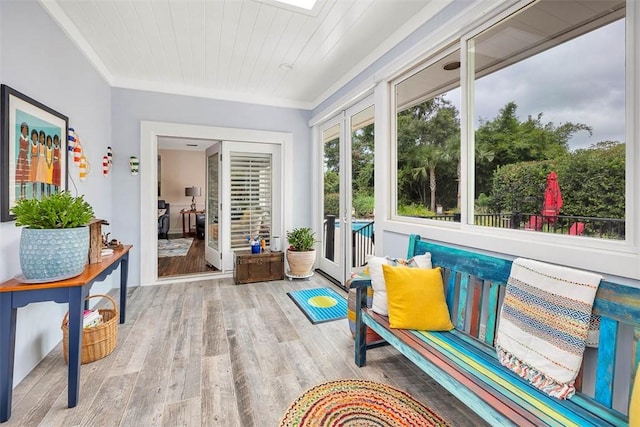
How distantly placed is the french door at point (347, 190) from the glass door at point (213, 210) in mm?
1515

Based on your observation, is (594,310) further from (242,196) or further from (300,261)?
(242,196)

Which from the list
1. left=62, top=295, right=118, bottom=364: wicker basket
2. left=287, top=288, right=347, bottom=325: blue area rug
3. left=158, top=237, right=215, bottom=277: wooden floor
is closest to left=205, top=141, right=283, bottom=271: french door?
left=158, top=237, right=215, bottom=277: wooden floor

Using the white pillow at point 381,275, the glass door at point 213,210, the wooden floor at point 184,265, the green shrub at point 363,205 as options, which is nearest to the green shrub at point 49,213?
the white pillow at point 381,275

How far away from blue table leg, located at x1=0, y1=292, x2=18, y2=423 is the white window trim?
257cm

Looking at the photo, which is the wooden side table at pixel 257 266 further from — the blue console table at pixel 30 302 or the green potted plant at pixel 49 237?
the green potted plant at pixel 49 237

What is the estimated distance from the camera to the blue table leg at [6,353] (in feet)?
4.98

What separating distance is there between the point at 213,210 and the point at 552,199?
4211mm

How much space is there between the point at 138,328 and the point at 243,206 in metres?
2.14

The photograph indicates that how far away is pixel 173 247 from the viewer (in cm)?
641

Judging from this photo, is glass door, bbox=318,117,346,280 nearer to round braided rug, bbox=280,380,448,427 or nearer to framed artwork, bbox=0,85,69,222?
round braided rug, bbox=280,380,448,427

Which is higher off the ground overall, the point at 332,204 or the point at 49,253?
the point at 332,204

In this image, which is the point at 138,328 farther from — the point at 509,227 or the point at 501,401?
the point at 509,227

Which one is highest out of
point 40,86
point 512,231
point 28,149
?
point 40,86

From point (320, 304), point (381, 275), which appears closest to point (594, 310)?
point (381, 275)
